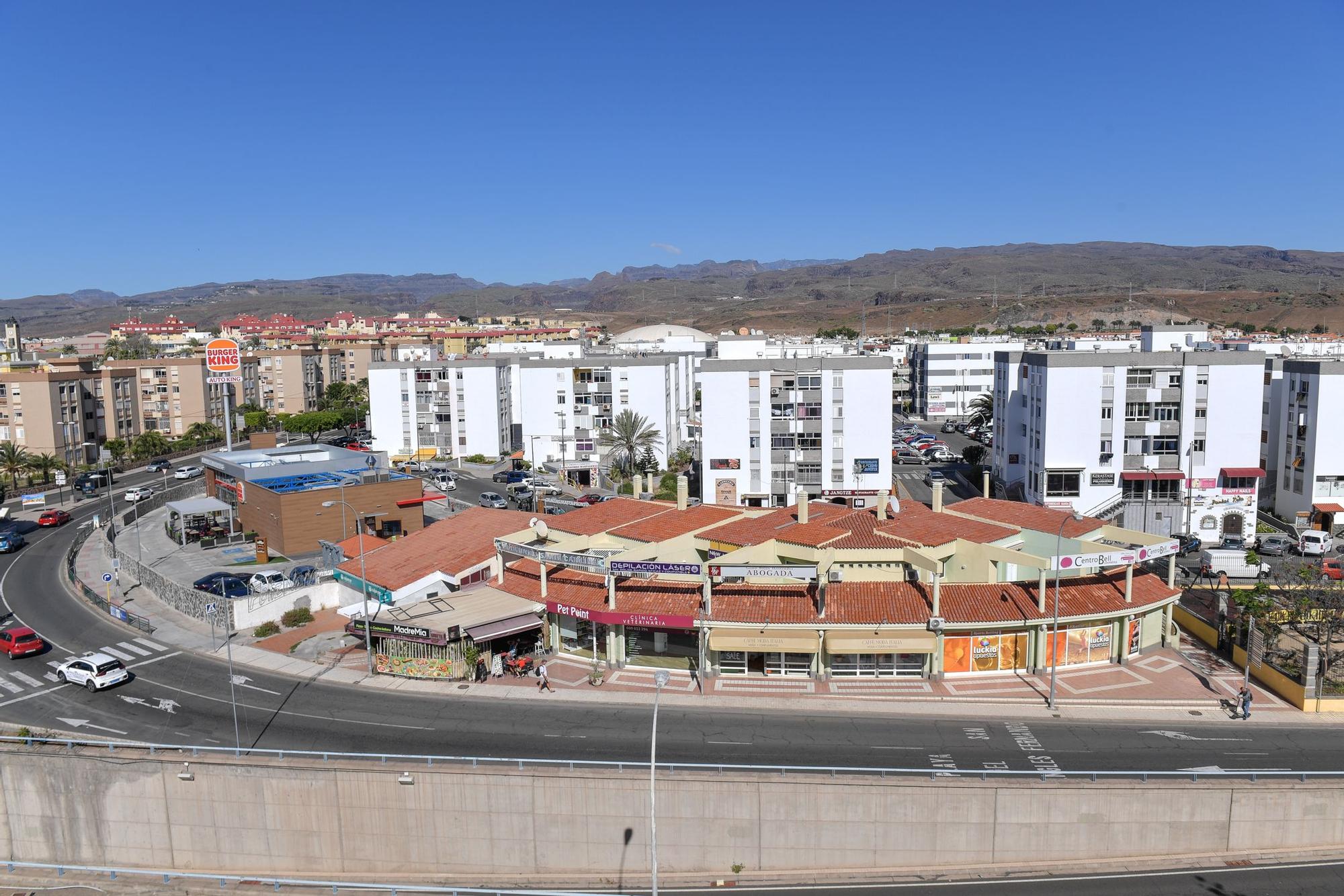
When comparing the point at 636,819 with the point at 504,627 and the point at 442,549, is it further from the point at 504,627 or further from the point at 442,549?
the point at 442,549

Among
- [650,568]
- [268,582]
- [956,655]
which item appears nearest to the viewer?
[956,655]

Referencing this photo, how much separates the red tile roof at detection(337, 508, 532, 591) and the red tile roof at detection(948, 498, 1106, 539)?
2566cm

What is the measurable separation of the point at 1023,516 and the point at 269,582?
4203 cm

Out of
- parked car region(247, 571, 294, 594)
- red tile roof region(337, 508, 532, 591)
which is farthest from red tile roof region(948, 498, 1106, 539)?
parked car region(247, 571, 294, 594)

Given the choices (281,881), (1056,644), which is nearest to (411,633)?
(281,881)

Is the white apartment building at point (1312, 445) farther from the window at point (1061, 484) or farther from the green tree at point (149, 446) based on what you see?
the green tree at point (149, 446)

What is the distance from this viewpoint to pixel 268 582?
2061 inches

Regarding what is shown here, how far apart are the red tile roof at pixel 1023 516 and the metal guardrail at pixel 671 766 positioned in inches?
736

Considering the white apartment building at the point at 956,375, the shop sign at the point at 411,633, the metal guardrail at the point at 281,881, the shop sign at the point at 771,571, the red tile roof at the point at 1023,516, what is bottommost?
the metal guardrail at the point at 281,881

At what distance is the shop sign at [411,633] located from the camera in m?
40.1

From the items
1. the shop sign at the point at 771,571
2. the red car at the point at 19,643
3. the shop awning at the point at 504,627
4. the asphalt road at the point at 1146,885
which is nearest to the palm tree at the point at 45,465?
the red car at the point at 19,643

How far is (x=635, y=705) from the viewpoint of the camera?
37.1 m

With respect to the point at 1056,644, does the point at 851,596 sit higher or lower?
higher

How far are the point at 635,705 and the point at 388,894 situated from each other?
482 inches
